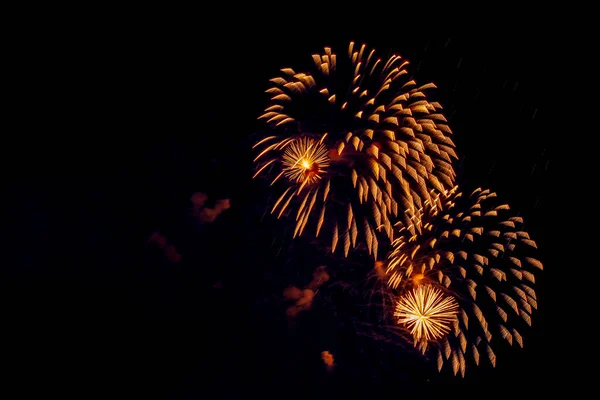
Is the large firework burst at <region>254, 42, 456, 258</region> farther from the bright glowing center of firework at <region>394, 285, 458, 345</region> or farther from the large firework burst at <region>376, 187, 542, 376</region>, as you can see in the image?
the bright glowing center of firework at <region>394, 285, 458, 345</region>

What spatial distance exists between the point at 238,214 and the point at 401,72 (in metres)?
17.4

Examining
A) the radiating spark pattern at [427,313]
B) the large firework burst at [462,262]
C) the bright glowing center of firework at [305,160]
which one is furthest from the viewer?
the large firework burst at [462,262]

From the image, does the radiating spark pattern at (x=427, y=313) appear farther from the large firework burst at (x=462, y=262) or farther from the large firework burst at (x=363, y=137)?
the large firework burst at (x=363, y=137)

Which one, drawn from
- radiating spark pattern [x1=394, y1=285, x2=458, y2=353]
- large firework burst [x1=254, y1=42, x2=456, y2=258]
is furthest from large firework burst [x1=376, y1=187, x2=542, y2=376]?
large firework burst [x1=254, y1=42, x2=456, y2=258]

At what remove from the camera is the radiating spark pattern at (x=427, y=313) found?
946cm

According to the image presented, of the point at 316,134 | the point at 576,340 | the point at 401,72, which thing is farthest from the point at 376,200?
the point at 576,340

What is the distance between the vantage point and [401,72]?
902 centimetres

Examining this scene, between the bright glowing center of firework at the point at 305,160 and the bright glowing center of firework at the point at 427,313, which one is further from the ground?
the bright glowing center of firework at the point at 305,160

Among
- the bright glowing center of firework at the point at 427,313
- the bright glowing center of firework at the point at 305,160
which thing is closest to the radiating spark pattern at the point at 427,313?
the bright glowing center of firework at the point at 427,313

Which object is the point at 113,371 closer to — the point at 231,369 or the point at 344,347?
the point at 231,369

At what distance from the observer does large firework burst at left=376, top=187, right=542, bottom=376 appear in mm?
9578

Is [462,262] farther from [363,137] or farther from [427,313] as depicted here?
[363,137]

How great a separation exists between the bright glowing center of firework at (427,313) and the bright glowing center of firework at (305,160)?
4.05 metres

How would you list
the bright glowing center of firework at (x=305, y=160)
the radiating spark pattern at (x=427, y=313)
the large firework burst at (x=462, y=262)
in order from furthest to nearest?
1. the large firework burst at (x=462, y=262)
2. the radiating spark pattern at (x=427, y=313)
3. the bright glowing center of firework at (x=305, y=160)
